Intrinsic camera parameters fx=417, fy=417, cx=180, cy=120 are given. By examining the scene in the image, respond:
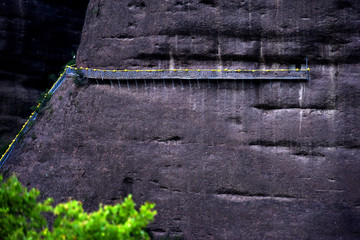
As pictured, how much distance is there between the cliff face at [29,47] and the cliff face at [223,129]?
18.2ft

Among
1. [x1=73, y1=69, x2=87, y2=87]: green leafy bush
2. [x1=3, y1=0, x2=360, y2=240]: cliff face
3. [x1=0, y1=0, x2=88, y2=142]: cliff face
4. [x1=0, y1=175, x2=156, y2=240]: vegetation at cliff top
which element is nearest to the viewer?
[x1=0, y1=175, x2=156, y2=240]: vegetation at cliff top

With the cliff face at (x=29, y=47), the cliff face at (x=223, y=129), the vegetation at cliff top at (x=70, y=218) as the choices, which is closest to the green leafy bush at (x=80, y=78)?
the cliff face at (x=223, y=129)

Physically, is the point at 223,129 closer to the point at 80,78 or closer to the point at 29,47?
the point at 80,78

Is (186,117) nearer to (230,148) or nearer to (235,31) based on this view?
(230,148)

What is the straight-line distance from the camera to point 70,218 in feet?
20.7

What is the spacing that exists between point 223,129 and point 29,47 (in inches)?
398

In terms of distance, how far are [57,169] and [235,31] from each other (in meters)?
6.20

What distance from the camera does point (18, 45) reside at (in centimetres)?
1677

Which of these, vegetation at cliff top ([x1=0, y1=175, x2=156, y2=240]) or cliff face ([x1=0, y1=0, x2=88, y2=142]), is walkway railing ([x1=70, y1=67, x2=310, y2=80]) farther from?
cliff face ([x1=0, y1=0, x2=88, y2=142])

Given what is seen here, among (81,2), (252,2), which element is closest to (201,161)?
(252,2)

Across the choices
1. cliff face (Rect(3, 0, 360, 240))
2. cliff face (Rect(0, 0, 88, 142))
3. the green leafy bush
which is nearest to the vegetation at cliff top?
cliff face (Rect(3, 0, 360, 240))

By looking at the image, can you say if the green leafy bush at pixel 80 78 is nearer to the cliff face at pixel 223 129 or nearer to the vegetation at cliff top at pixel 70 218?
the cliff face at pixel 223 129

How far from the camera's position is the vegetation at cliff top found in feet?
19.0

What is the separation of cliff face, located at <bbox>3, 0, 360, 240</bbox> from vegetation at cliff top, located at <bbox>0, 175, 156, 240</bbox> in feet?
15.1
